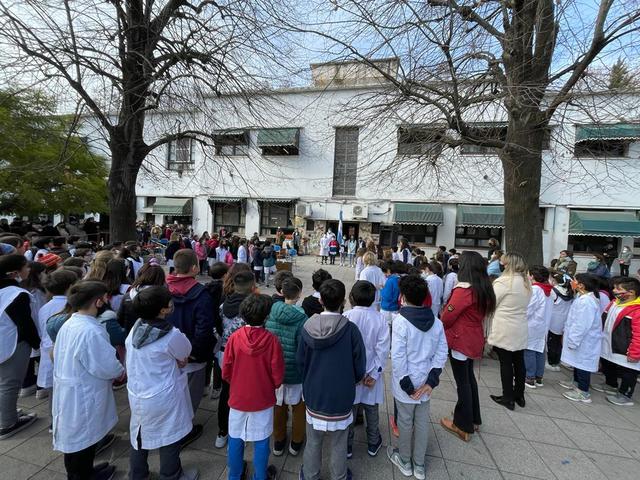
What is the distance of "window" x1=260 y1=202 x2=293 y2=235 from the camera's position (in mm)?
18562

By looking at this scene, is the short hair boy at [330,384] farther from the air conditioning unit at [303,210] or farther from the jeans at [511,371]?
the air conditioning unit at [303,210]

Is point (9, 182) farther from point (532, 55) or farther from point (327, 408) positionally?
point (532, 55)

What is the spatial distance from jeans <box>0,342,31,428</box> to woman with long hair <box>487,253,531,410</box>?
4.89 m

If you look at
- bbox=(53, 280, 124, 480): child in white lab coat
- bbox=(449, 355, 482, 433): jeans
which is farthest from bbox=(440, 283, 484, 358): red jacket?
bbox=(53, 280, 124, 480): child in white lab coat

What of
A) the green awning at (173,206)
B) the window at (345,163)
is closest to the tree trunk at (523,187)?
the window at (345,163)

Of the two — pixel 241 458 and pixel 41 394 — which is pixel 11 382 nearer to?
pixel 41 394

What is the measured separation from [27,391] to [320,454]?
140 inches

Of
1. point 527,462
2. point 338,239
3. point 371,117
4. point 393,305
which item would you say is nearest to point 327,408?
point 527,462

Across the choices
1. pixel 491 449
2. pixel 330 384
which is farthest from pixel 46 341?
pixel 491 449

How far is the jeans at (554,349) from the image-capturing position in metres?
4.73

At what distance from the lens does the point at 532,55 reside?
4.74 m

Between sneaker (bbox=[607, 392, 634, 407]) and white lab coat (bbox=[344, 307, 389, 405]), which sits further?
sneaker (bbox=[607, 392, 634, 407])

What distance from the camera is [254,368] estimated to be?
2.02 metres

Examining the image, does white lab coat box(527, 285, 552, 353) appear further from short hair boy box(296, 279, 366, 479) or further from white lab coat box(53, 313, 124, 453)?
white lab coat box(53, 313, 124, 453)
